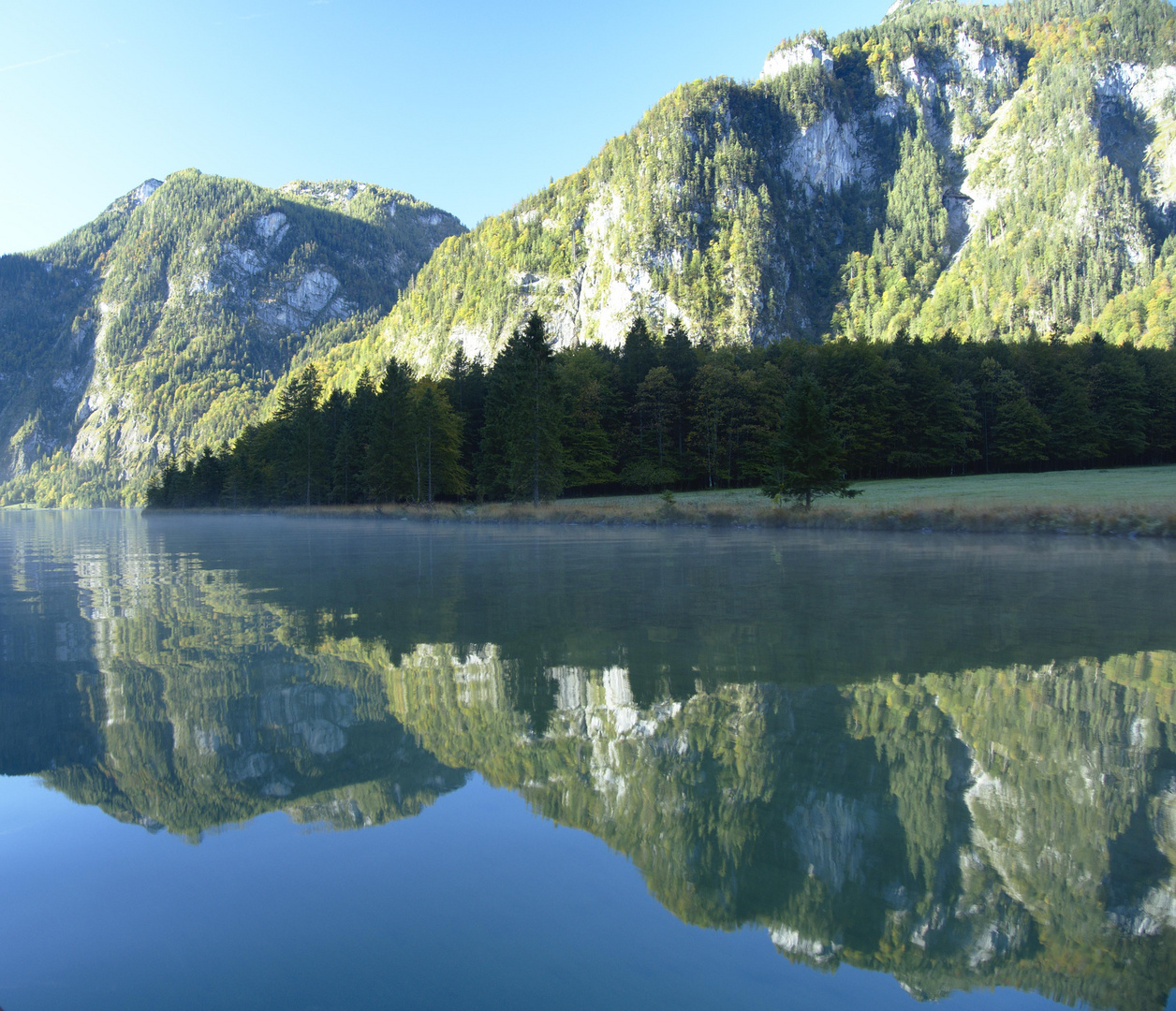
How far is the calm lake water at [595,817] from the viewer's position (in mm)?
3113

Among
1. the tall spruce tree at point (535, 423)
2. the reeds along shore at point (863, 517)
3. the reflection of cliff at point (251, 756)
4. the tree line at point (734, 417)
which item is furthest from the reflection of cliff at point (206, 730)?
the tree line at point (734, 417)

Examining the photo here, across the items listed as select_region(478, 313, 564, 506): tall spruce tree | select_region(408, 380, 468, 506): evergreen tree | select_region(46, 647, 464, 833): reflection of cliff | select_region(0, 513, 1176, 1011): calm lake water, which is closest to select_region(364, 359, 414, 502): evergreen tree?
select_region(408, 380, 468, 506): evergreen tree

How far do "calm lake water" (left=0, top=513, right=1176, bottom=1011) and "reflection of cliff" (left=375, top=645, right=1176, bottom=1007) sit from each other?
0.02m

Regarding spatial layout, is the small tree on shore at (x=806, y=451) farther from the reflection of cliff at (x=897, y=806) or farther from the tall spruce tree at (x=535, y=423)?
the reflection of cliff at (x=897, y=806)

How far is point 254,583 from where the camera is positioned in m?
17.0

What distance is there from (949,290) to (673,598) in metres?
210

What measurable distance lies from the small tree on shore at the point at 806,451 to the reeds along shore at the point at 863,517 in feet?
4.08

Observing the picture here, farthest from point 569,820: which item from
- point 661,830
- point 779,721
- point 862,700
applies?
point 862,700

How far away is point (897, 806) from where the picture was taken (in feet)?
14.7

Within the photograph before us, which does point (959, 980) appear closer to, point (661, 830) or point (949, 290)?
point (661, 830)

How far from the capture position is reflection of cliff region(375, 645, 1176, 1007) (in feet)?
10.7

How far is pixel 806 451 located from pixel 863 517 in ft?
18.5

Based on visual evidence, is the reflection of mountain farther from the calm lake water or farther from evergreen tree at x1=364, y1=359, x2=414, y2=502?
evergreen tree at x1=364, y1=359, x2=414, y2=502

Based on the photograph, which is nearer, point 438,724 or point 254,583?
point 438,724
